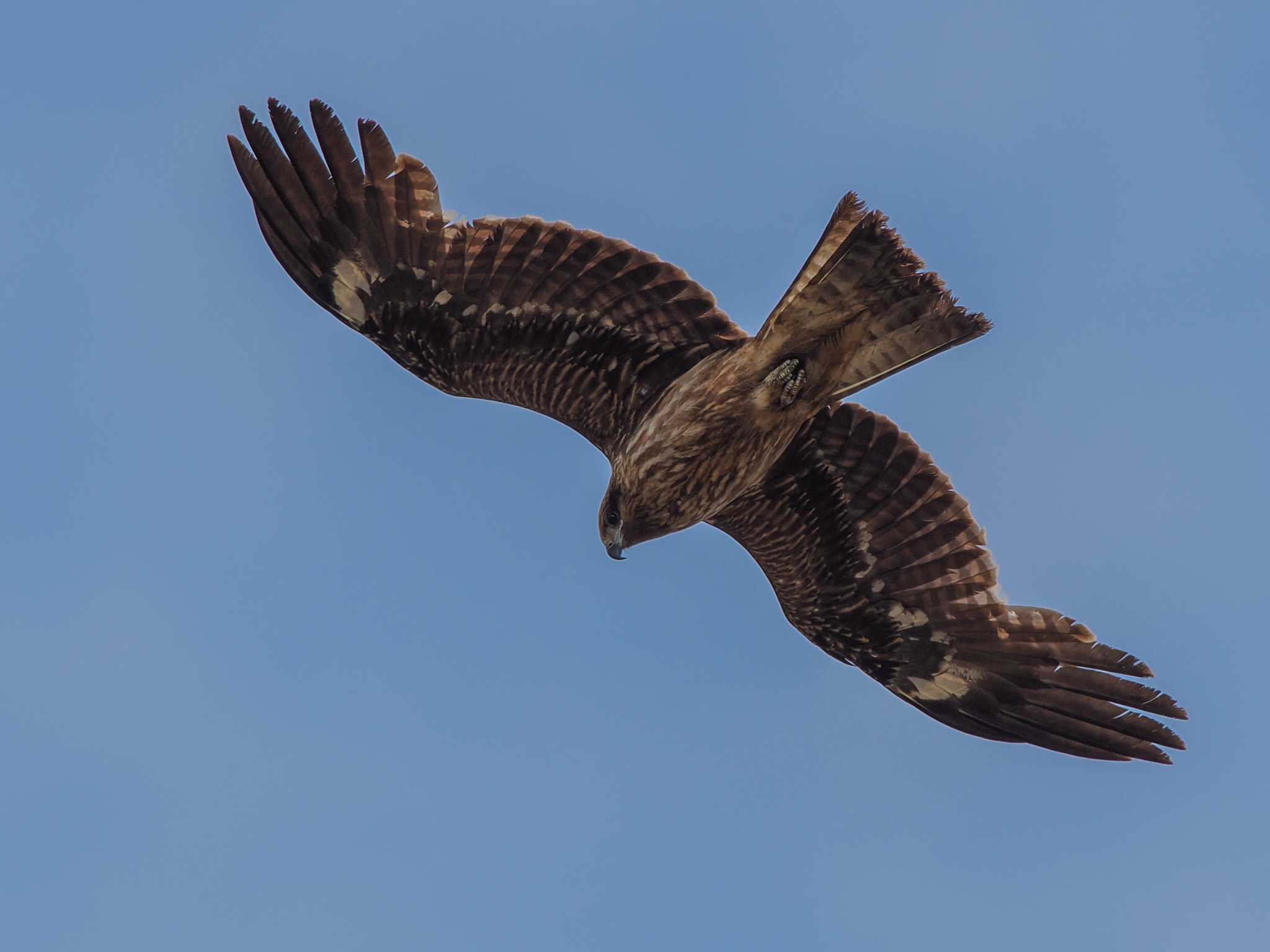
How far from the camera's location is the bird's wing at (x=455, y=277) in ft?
34.3

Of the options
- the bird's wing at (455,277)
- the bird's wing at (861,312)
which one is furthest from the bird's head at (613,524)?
the bird's wing at (861,312)

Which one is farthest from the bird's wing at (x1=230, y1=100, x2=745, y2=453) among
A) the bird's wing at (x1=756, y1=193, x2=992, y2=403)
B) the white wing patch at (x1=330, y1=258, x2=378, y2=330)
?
the bird's wing at (x1=756, y1=193, x2=992, y2=403)

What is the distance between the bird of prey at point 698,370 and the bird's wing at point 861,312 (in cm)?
1

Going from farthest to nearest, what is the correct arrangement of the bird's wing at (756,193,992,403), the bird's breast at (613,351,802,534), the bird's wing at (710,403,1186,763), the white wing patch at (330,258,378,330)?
the bird's wing at (710,403,1186,763) < the white wing patch at (330,258,378,330) < the bird's breast at (613,351,802,534) < the bird's wing at (756,193,992,403)

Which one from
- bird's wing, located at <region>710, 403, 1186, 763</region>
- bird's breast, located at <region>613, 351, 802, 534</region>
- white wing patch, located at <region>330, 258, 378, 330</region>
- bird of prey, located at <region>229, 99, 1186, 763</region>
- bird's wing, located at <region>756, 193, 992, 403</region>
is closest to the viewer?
bird's wing, located at <region>756, 193, 992, 403</region>

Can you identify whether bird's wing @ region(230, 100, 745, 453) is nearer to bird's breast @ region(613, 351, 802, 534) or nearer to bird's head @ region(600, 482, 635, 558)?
bird's breast @ region(613, 351, 802, 534)

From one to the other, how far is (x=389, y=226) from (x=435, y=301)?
1.80 feet

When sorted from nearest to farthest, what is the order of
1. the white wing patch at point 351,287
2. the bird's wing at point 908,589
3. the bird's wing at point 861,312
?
the bird's wing at point 861,312 < the white wing patch at point 351,287 < the bird's wing at point 908,589

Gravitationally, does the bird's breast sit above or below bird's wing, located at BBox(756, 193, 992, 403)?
below

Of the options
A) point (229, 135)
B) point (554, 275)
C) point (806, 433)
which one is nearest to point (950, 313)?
point (806, 433)

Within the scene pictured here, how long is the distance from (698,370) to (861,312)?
1.16 m

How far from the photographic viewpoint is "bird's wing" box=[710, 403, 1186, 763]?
11062mm

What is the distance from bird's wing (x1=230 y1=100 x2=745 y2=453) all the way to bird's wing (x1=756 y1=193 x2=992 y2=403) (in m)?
0.61

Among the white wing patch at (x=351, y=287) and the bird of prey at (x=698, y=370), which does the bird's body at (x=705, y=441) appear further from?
the white wing patch at (x=351, y=287)
